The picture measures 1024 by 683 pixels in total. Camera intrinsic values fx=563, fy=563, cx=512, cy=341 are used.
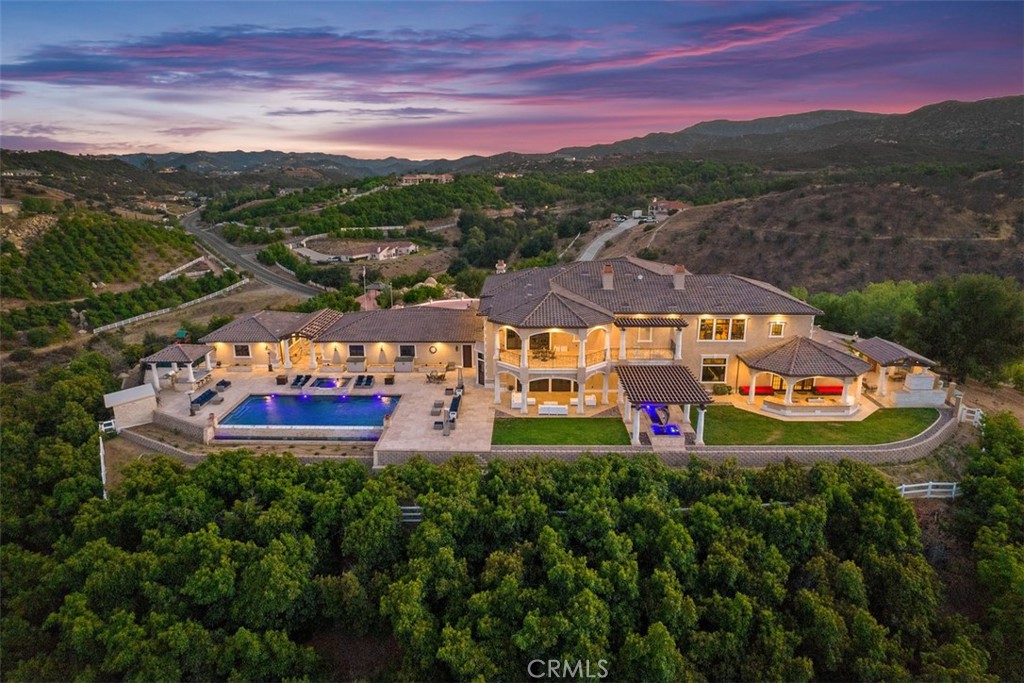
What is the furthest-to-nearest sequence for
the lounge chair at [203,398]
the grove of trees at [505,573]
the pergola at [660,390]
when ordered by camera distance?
the lounge chair at [203,398], the pergola at [660,390], the grove of trees at [505,573]

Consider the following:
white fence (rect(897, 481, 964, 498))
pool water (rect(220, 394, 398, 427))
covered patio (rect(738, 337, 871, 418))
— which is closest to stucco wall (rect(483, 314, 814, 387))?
covered patio (rect(738, 337, 871, 418))

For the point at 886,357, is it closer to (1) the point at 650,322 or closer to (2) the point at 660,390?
(1) the point at 650,322

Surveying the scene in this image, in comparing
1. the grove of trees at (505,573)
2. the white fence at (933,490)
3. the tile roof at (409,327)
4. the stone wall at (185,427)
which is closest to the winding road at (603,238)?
the tile roof at (409,327)

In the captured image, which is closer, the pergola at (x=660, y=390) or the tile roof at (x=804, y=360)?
the pergola at (x=660, y=390)

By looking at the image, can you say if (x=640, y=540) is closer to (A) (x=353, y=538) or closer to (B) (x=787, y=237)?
(A) (x=353, y=538)

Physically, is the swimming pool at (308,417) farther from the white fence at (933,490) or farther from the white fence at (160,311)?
the white fence at (160,311)

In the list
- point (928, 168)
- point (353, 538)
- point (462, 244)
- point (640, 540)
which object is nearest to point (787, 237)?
point (928, 168)

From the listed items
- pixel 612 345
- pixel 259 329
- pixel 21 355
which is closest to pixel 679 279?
pixel 612 345
